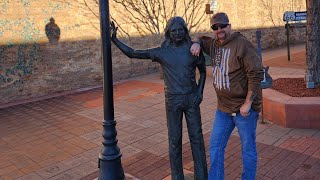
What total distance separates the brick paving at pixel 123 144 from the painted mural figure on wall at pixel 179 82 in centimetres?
68

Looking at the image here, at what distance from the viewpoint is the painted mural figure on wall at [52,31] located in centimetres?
932

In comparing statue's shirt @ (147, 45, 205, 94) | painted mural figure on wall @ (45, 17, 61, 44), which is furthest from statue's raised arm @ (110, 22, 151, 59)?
painted mural figure on wall @ (45, 17, 61, 44)

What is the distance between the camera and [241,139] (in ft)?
10.5

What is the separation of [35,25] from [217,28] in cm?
728

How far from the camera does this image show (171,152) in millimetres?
3268

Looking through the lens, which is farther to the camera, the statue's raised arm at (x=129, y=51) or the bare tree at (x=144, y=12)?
the bare tree at (x=144, y=12)

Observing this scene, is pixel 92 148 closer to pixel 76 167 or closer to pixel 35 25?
pixel 76 167

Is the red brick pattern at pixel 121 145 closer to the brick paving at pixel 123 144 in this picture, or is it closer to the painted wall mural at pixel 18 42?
the brick paving at pixel 123 144

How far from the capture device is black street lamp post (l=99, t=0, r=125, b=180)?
341 cm

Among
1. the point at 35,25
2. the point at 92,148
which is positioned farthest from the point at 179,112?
the point at 35,25

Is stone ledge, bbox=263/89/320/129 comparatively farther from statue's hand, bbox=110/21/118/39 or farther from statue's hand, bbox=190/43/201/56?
statue's hand, bbox=110/21/118/39

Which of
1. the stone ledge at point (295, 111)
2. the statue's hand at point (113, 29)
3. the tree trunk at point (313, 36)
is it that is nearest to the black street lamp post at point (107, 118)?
the statue's hand at point (113, 29)

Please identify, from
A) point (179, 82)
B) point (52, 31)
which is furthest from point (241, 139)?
point (52, 31)

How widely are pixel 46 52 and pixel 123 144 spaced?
5.30 metres
